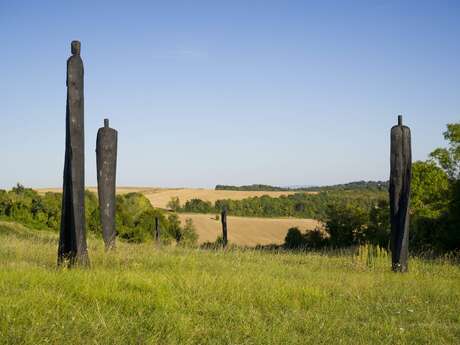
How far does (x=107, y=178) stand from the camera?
39.3ft

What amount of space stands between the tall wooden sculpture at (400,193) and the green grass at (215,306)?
1.50m

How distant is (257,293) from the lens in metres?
6.90

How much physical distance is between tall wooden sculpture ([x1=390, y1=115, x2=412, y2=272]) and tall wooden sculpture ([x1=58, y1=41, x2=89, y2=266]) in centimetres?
635

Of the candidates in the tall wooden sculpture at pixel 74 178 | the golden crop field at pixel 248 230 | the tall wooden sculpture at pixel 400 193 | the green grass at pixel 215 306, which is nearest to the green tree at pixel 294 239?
the golden crop field at pixel 248 230

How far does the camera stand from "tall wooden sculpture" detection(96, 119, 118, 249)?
11.8 meters

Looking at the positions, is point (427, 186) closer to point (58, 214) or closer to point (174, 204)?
point (58, 214)

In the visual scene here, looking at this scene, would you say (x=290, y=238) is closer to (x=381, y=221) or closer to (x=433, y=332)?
(x=381, y=221)

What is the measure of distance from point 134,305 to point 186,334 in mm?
1203

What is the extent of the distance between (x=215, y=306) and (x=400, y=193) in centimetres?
656

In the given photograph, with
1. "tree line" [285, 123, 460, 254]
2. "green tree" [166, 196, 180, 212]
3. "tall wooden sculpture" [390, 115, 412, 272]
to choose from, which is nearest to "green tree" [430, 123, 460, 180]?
"tree line" [285, 123, 460, 254]

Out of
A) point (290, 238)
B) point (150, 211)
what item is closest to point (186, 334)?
point (290, 238)

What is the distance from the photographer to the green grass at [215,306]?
193 inches

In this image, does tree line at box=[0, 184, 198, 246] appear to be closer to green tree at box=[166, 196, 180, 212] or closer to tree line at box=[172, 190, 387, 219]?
tree line at box=[172, 190, 387, 219]

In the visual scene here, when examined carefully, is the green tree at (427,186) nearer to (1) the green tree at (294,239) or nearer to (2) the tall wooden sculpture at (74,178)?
(1) the green tree at (294,239)
